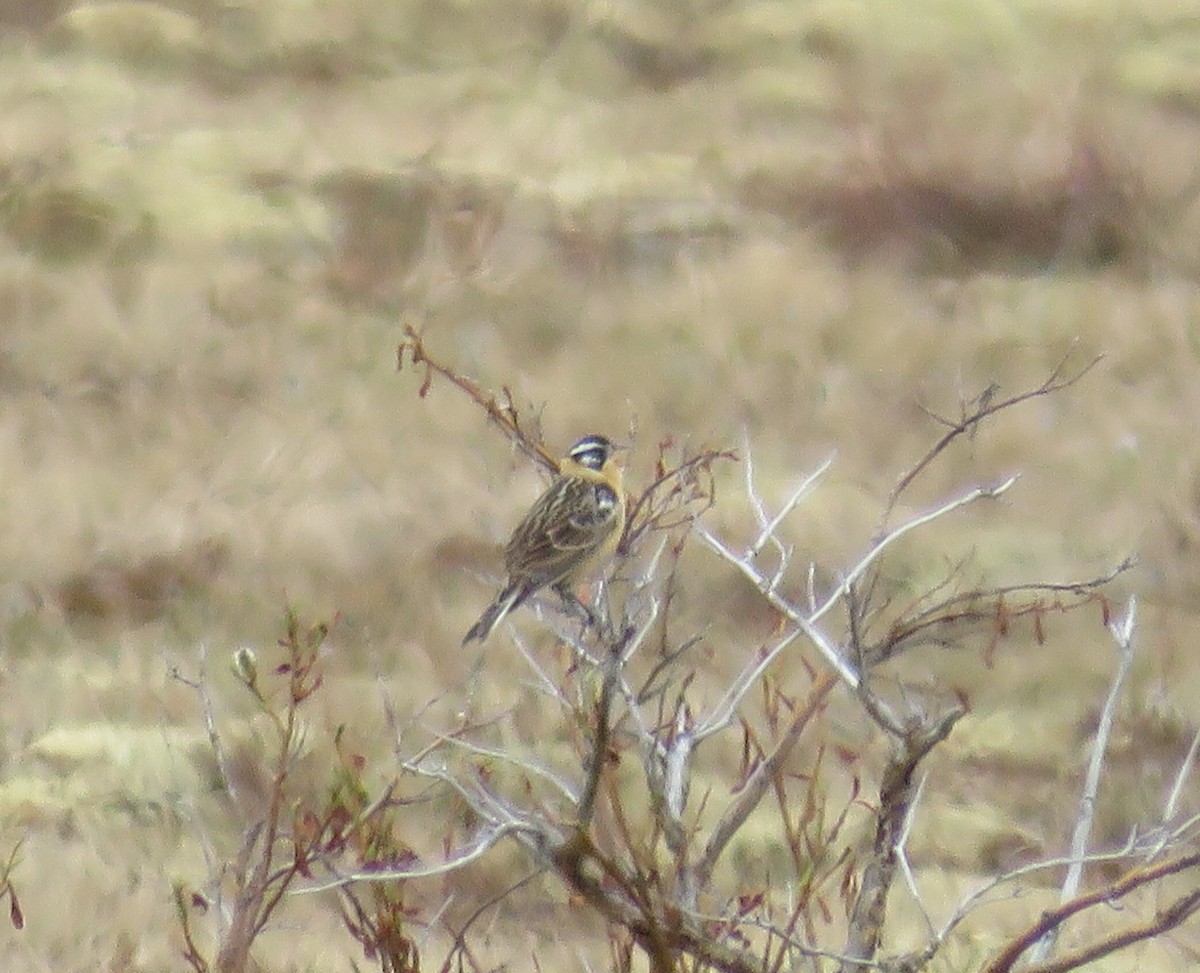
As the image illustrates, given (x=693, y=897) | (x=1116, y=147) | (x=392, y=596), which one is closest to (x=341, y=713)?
(x=392, y=596)

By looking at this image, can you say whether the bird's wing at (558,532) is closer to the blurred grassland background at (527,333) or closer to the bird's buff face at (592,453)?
the bird's buff face at (592,453)

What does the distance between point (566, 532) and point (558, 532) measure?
0.02 metres

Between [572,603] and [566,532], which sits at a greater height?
[566,532]

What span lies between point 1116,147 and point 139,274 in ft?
10.1

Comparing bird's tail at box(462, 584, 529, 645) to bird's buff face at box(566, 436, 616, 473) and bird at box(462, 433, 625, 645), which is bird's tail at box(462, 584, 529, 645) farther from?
bird's buff face at box(566, 436, 616, 473)

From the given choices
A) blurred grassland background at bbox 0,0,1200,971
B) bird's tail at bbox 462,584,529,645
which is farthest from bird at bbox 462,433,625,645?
blurred grassland background at bbox 0,0,1200,971

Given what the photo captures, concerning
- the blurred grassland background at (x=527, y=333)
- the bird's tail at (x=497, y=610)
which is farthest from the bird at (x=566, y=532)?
the blurred grassland background at (x=527, y=333)

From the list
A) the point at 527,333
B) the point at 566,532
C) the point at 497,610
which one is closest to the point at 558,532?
the point at 566,532

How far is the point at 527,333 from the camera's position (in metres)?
4.82

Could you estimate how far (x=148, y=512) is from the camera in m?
4.70

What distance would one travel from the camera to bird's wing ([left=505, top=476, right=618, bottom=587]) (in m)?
3.97

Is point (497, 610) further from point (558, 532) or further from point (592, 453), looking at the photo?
point (592, 453)

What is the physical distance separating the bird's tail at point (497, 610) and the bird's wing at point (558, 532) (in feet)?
0.17

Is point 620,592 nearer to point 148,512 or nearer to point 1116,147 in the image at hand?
point 148,512
